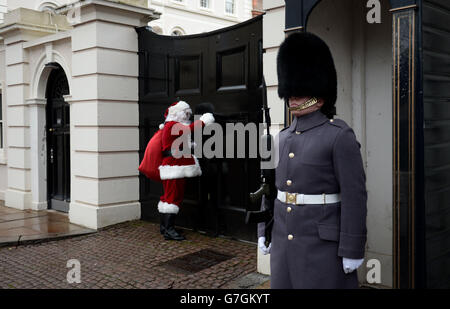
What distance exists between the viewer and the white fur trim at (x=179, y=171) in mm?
6164

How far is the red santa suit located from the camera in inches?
241

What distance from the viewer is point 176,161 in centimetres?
620

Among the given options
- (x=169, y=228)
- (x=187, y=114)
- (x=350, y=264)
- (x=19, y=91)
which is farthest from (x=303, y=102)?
(x=19, y=91)

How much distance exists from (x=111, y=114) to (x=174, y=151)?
1685 mm

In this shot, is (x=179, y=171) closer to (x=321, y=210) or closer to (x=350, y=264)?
(x=321, y=210)

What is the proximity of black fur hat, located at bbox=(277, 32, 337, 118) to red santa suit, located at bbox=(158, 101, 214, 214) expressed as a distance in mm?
3204

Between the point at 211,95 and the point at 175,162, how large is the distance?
3.62 feet

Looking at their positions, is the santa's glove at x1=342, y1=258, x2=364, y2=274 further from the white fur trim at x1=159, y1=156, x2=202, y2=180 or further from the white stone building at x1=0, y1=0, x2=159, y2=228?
the white stone building at x1=0, y1=0, x2=159, y2=228

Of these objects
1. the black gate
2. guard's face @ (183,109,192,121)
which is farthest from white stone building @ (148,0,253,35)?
guard's face @ (183,109,192,121)

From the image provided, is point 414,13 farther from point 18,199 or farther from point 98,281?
point 18,199

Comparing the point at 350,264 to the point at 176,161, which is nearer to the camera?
the point at 350,264

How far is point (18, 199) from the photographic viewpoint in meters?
9.16
